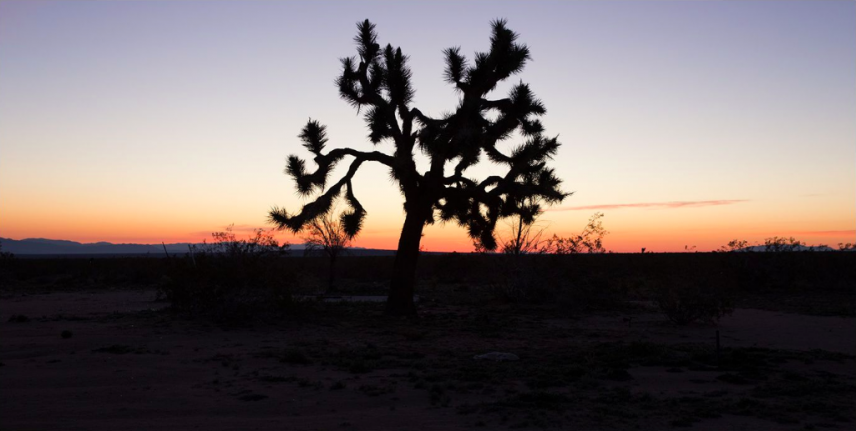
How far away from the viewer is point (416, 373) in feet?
29.0

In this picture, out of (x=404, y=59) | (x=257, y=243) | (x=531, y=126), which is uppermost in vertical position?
(x=404, y=59)

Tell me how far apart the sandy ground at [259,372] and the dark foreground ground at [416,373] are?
0.11 feet

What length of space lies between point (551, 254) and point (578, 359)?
1010cm

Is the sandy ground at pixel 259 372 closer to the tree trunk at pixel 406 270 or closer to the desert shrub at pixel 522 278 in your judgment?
→ the tree trunk at pixel 406 270

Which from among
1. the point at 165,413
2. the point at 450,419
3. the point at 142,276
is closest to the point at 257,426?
the point at 165,413

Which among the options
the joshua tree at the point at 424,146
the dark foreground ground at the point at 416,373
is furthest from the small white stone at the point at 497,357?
the joshua tree at the point at 424,146

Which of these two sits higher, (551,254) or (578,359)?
(551,254)

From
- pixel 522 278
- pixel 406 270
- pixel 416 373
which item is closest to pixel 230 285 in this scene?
pixel 406 270

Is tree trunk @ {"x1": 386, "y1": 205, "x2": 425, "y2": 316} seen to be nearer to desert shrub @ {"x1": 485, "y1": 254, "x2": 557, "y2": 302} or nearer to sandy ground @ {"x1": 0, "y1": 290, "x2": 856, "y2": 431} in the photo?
sandy ground @ {"x1": 0, "y1": 290, "x2": 856, "y2": 431}

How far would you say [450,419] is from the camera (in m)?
6.67

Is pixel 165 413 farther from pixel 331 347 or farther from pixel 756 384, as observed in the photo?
pixel 756 384

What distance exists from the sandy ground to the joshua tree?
8.71 feet

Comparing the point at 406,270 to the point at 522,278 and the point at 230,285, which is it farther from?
the point at 522,278

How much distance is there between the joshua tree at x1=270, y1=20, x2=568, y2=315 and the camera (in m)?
14.2
